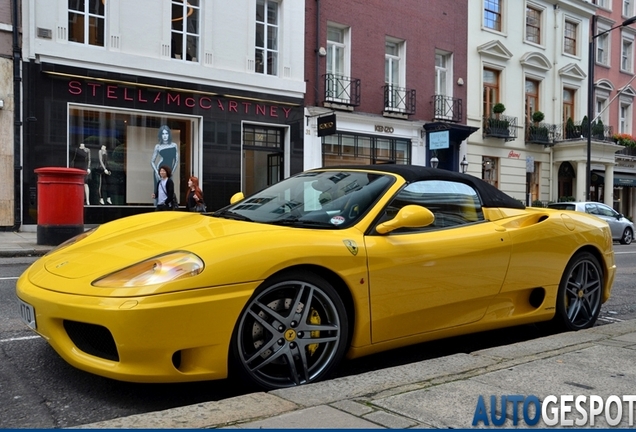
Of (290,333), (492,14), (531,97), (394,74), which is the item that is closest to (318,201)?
(290,333)

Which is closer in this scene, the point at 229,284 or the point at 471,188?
the point at 229,284

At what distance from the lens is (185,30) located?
17406 millimetres

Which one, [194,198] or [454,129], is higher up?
[454,129]


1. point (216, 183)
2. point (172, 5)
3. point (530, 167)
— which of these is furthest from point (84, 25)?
point (530, 167)

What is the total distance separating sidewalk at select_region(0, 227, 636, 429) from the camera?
256 cm

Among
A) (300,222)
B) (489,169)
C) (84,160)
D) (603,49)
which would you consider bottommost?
(300,222)

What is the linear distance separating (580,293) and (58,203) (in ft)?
31.7

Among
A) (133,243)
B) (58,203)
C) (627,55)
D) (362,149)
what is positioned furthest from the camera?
(627,55)

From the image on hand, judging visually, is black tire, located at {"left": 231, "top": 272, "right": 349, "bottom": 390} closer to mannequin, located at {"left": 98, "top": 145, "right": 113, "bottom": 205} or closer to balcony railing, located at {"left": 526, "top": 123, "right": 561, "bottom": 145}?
mannequin, located at {"left": 98, "top": 145, "right": 113, "bottom": 205}

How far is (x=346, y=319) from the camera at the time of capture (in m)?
3.56

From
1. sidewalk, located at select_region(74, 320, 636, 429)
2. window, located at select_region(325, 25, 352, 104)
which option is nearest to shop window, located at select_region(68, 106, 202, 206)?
window, located at select_region(325, 25, 352, 104)

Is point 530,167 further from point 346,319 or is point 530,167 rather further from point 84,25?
point 346,319

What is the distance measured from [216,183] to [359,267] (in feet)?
48.0

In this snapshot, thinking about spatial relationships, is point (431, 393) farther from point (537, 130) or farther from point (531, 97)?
point (531, 97)
